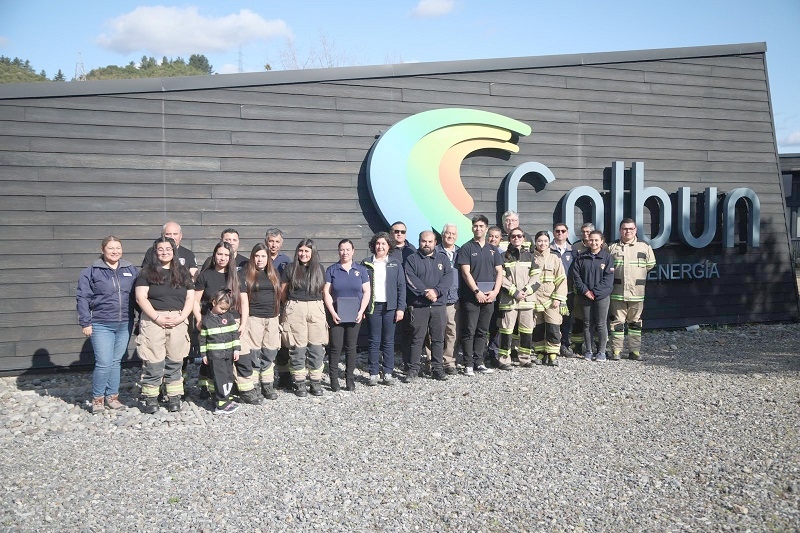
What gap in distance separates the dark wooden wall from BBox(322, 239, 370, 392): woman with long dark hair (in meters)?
1.97

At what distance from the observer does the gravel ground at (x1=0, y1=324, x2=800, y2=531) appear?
151 inches

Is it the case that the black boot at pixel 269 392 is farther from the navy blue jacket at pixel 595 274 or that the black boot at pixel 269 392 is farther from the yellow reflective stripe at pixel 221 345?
the navy blue jacket at pixel 595 274

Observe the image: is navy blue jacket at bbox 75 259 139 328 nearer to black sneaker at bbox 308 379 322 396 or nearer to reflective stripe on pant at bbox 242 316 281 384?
reflective stripe on pant at bbox 242 316 281 384

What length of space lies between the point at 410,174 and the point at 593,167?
122 inches

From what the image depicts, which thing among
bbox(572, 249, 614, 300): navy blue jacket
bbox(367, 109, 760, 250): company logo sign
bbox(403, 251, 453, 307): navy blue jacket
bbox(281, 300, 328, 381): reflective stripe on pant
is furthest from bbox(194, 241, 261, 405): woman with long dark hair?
bbox(572, 249, 614, 300): navy blue jacket

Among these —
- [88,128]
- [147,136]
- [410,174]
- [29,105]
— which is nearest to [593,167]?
[410,174]

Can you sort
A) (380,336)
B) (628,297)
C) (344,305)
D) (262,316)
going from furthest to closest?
1. (628,297)
2. (380,336)
3. (344,305)
4. (262,316)

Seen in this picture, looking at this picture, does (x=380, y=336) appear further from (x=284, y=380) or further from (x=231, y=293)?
(x=231, y=293)

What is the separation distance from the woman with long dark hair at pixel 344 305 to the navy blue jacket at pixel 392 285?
15 centimetres

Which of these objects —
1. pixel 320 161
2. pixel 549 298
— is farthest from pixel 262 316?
pixel 549 298

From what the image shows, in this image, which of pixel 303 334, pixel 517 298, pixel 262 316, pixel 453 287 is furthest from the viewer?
pixel 517 298

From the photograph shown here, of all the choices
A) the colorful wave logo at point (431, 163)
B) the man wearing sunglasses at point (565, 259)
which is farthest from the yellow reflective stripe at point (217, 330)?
the man wearing sunglasses at point (565, 259)

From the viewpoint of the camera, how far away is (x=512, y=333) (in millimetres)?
7941

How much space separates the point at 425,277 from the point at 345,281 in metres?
0.91
